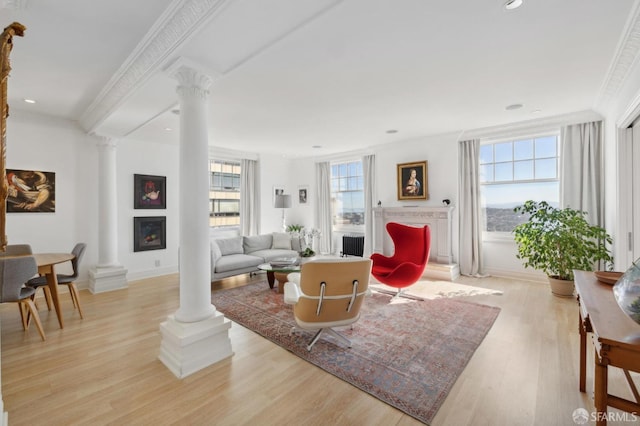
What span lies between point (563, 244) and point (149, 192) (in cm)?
695

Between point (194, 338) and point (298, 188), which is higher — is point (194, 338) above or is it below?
below

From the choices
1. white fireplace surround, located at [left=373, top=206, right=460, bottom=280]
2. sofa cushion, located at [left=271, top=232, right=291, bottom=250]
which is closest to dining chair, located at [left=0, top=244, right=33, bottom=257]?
sofa cushion, located at [left=271, top=232, right=291, bottom=250]

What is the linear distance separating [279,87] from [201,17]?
4.70 feet

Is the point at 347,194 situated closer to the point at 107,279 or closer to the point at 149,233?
the point at 149,233

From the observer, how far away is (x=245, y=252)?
230 inches

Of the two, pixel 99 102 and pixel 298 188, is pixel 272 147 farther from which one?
pixel 99 102

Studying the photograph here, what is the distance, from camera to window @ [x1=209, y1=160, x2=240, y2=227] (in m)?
6.61

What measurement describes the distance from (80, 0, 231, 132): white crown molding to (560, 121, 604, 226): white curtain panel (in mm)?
5263

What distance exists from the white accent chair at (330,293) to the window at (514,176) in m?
3.94

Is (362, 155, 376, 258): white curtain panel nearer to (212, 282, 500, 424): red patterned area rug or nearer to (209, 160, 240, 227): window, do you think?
(212, 282, 500, 424): red patterned area rug

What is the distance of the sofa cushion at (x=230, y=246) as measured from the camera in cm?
543

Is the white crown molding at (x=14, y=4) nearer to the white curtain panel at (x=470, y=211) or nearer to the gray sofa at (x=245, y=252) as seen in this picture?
the gray sofa at (x=245, y=252)

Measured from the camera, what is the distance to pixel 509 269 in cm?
511

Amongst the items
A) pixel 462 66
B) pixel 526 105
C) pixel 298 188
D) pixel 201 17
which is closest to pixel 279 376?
pixel 201 17
